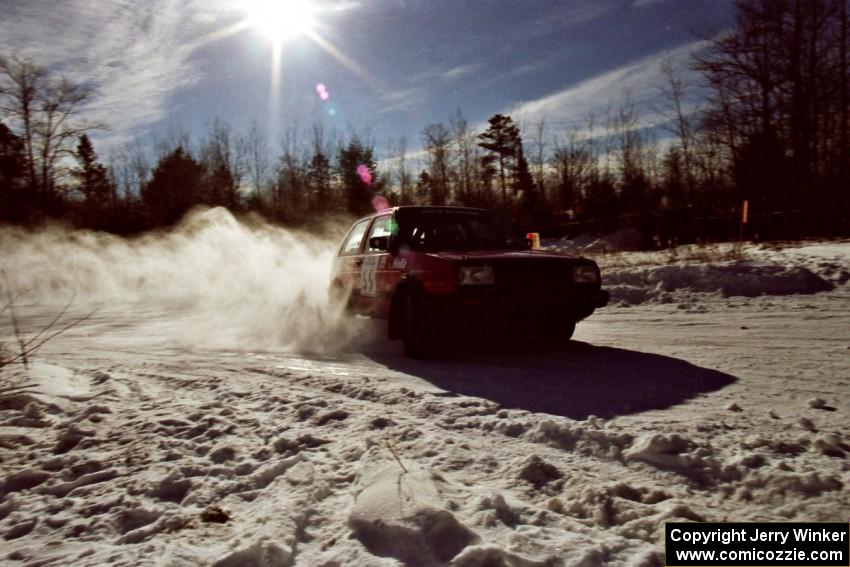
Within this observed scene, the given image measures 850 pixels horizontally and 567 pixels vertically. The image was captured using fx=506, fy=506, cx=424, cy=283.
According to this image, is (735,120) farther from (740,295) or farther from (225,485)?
(225,485)

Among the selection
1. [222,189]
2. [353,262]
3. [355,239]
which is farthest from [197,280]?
[222,189]

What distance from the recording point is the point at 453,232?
6.02m

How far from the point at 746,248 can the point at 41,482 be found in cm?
1550

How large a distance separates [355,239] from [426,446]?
15.7 feet

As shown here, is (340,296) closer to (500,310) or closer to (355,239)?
(355,239)

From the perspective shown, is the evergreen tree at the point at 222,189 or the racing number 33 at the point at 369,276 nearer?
the racing number 33 at the point at 369,276

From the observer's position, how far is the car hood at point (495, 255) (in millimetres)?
4930

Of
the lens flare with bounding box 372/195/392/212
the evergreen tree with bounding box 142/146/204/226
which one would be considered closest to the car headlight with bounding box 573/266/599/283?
the lens flare with bounding box 372/195/392/212

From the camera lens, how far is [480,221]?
21.0ft

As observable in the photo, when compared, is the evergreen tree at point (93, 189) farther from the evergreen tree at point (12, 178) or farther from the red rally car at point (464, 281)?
the red rally car at point (464, 281)

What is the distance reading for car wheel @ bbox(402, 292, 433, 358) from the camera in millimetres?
5266

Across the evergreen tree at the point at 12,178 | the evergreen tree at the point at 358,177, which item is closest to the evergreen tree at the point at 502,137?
the evergreen tree at the point at 358,177

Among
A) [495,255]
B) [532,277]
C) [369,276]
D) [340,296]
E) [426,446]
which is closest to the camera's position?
[426,446]

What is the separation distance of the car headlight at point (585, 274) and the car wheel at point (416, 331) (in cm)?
160
